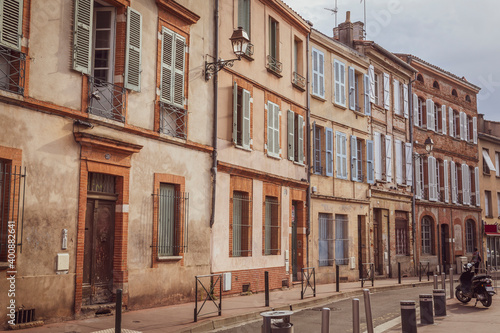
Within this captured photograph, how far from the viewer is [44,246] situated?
34.2 ft

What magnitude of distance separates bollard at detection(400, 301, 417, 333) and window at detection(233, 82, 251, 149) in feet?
Result: 27.6

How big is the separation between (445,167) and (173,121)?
2087 centimetres

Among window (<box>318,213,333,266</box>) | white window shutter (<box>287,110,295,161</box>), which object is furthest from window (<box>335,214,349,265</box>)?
white window shutter (<box>287,110,295,161</box>)

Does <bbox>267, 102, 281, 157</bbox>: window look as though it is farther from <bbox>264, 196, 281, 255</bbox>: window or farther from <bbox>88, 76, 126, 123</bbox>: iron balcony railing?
<bbox>88, 76, 126, 123</bbox>: iron balcony railing

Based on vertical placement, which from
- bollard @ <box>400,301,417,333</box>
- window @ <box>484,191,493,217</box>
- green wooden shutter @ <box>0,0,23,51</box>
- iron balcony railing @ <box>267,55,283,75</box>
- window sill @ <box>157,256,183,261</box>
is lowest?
bollard @ <box>400,301,417,333</box>

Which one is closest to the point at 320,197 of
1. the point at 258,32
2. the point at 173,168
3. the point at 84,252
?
the point at 258,32

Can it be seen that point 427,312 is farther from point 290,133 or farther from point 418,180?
point 418,180

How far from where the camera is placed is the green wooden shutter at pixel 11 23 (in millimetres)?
9836

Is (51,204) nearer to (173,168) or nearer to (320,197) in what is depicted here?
(173,168)

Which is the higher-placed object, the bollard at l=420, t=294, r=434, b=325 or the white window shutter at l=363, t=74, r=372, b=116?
the white window shutter at l=363, t=74, r=372, b=116

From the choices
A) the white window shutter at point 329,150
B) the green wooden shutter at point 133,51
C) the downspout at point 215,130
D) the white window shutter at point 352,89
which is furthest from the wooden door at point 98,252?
the white window shutter at point 352,89

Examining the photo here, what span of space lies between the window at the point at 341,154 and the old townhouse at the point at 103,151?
837cm

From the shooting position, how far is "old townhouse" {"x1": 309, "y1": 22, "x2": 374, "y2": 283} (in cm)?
2114

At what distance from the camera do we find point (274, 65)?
19000 millimetres
